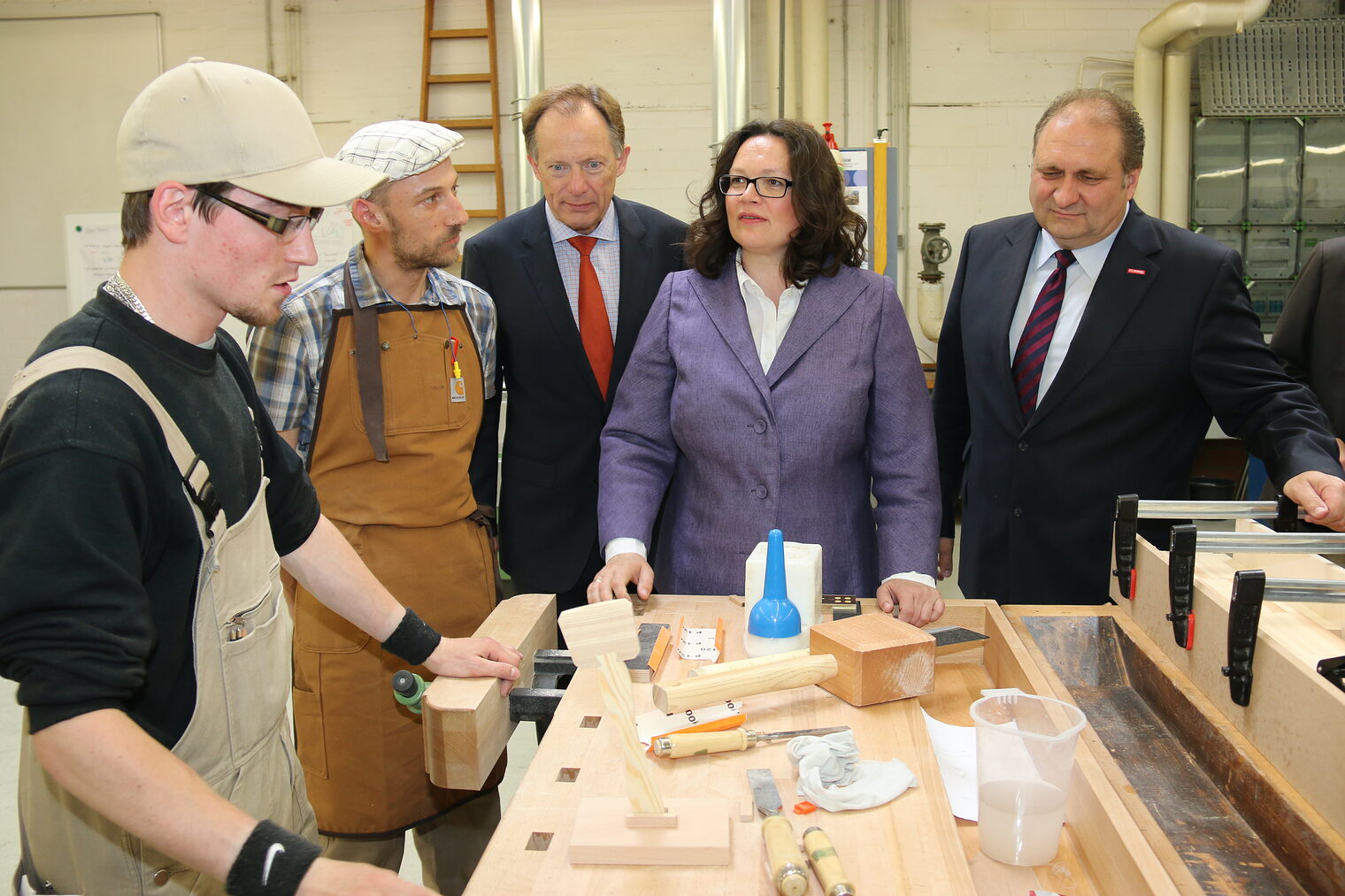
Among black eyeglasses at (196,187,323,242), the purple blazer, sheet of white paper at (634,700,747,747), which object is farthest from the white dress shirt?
black eyeglasses at (196,187,323,242)

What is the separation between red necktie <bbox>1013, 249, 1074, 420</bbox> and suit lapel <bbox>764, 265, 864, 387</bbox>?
0.46 metres

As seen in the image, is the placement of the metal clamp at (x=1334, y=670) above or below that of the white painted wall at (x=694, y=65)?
below

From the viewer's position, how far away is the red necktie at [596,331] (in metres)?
2.37

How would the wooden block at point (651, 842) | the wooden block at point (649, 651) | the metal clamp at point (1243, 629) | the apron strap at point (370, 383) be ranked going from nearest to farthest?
the wooden block at point (651, 842), the metal clamp at point (1243, 629), the wooden block at point (649, 651), the apron strap at point (370, 383)

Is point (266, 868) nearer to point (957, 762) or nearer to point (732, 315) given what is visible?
point (957, 762)

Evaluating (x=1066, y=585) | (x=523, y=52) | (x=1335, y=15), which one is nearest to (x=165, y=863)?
(x=1066, y=585)

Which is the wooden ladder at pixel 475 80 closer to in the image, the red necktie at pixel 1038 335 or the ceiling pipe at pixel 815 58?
the ceiling pipe at pixel 815 58

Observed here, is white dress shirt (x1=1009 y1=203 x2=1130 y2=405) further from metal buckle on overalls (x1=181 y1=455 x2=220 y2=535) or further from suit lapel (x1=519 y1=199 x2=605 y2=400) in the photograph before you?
metal buckle on overalls (x1=181 y1=455 x2=220 y2=535)

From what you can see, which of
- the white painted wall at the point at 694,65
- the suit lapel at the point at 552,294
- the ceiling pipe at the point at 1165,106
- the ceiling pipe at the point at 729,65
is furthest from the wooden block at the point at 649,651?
the ceiling pipe at the point at 1165,106

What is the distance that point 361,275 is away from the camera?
1998 millimetres

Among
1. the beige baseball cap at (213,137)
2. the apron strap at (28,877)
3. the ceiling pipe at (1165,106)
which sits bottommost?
the apron strap at (28,877)

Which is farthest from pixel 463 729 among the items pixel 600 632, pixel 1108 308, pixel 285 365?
pixel 1108 308

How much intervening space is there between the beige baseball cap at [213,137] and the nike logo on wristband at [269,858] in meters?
0.67

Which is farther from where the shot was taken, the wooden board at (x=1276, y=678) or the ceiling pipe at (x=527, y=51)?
the ceiling pipe at (x=527, y=51)
